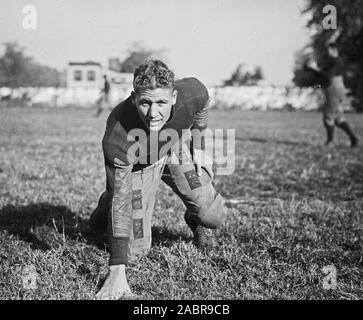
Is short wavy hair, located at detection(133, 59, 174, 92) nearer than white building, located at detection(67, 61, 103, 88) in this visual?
Yes

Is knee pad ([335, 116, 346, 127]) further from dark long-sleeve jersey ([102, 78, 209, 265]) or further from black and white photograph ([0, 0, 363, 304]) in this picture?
dark long-sleeve jersey ([102, 78, 209, 265])

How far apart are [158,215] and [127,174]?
1.52m

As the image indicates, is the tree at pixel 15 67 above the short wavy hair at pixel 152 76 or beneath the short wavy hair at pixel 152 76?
above

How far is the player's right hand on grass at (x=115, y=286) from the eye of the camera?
2361 mm

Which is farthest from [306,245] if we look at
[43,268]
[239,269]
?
[43,268]

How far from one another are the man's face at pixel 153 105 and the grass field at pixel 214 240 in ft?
2.88

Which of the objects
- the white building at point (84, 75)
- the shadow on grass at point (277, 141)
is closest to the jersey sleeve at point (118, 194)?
the shadow on grass at point (277, 141)

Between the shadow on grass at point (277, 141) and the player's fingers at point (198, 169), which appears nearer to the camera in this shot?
the player's fingers at point (198, 169)

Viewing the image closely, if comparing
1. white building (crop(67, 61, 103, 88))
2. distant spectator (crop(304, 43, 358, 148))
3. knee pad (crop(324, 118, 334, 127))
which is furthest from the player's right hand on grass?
white building (crop(67, 61, 103, 88))

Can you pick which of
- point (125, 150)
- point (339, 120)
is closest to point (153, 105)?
point (125, 150)

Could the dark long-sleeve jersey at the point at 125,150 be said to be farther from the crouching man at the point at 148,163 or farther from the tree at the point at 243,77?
the tree at the point at 243,77

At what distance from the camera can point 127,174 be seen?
103 inches

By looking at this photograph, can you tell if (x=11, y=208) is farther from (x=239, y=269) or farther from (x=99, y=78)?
(x=99, y=78)

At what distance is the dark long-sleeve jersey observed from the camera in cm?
254
